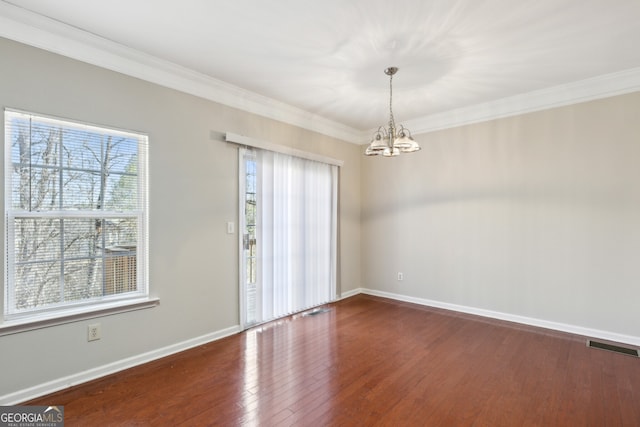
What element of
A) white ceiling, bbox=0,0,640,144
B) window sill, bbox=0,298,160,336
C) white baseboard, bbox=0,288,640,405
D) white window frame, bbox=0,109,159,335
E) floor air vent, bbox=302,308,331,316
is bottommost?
floor air vent, bbox=302,308,331,316

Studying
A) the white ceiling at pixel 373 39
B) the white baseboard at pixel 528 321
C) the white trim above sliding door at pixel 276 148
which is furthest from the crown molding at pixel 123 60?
the white baseboard at pixel 528 321

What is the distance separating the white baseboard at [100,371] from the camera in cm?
215

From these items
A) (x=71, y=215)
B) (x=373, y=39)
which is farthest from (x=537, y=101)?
(x=71, y=215)

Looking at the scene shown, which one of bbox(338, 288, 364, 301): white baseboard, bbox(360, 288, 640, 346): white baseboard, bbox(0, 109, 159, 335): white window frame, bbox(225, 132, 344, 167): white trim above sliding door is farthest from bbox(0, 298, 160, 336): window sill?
bbox(360, 288, 640, 346): white baseboard

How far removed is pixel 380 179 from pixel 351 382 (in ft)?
10.7

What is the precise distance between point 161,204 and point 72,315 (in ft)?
3.56

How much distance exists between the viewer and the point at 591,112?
3301mm

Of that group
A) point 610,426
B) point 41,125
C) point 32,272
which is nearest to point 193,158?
point 41,125

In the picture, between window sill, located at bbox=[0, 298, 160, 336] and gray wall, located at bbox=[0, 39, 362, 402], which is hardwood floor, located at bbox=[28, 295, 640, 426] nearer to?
gray wall, located at bbox=[0, 39, 362, 402]

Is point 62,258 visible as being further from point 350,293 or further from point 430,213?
point 430,213

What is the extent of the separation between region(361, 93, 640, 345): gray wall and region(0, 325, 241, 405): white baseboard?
9.76ft

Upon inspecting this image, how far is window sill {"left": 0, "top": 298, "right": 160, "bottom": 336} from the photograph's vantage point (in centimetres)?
212

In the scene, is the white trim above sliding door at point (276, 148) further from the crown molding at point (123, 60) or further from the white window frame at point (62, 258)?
the white window frame at point (62, 258)

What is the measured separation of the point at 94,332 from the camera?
2.46 m
